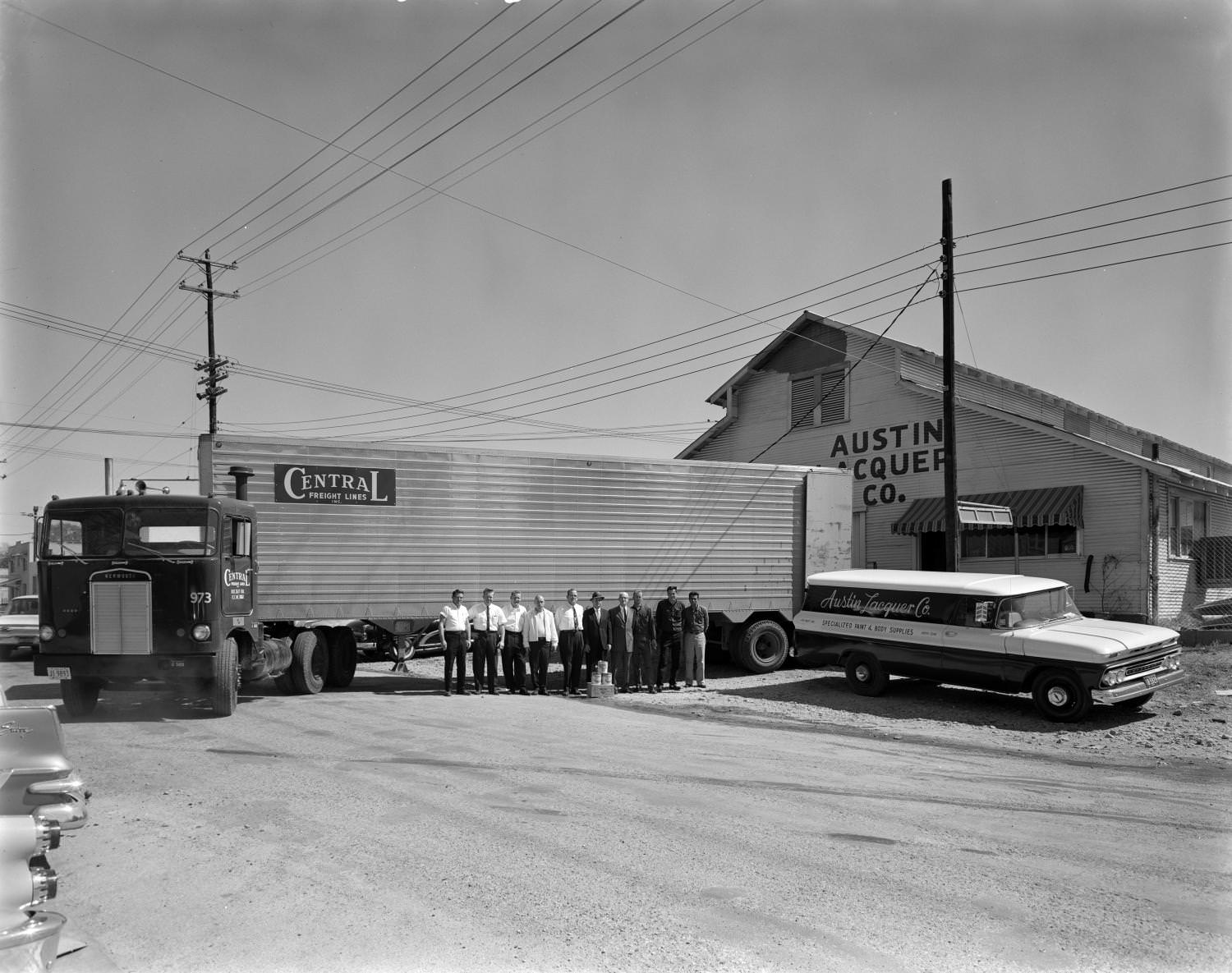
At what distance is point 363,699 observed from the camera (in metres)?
14.1

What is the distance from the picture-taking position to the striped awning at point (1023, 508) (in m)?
21.3

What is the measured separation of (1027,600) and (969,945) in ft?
30.5

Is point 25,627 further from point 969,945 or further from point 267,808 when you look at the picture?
point 969,945

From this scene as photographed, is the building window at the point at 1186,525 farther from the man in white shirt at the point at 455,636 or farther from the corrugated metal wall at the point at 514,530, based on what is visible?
the man in white shirt at the point at 455,636

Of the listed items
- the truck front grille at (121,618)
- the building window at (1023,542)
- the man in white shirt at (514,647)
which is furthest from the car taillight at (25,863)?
the building window at (1023,542)

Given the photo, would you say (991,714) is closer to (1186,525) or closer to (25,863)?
(25,863)

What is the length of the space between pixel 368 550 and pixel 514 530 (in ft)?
8.34

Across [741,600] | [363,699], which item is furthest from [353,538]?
[741,600]

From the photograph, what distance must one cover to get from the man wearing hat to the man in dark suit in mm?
132

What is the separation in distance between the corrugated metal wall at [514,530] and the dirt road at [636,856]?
4469 millimetres

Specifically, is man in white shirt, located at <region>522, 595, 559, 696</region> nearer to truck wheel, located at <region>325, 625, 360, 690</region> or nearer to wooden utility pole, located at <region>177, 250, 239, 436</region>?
truck wheel, located at <region>325, 625, 360, 690</region>

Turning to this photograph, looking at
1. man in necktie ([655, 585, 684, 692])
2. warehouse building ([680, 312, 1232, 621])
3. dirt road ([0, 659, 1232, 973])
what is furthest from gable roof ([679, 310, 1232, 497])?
dirt road ([0, 659, 1232, 973])

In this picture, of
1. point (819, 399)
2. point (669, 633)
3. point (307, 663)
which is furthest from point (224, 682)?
point (819, 399)

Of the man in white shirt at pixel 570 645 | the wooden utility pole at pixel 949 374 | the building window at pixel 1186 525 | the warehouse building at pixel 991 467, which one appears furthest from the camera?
the building window at pixel 1186 525
